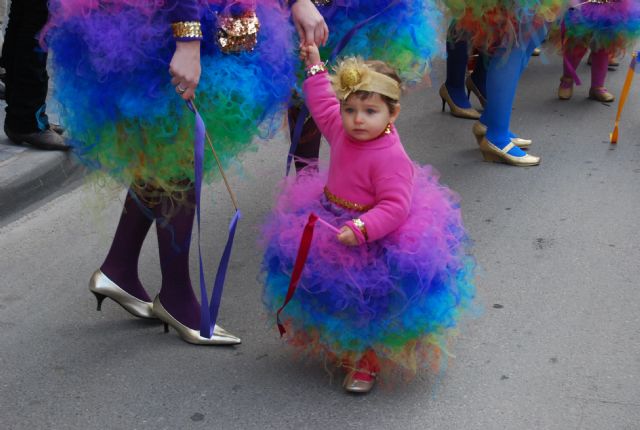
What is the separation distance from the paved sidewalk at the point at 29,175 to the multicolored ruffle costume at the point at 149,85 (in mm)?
1555

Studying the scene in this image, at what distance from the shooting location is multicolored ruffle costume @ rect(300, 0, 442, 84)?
3.59 meters

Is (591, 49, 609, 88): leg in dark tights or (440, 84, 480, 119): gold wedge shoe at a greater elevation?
(591, 49, 609, 88): leg in dark tights

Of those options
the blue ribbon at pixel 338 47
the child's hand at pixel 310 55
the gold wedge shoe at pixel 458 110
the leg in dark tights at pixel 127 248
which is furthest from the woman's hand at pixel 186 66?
the gold wedge shoe at pixel 458 110

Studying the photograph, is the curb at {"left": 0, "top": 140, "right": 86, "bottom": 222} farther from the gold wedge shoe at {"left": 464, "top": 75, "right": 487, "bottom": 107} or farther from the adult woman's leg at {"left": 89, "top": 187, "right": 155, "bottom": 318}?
the gold wedge shoe at {"left": 464, "top": 75, "right": 487, "bottom": 107}

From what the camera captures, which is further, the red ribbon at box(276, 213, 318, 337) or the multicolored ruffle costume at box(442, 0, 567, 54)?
the multicolored ruffle costume at box(442, 0, 567, 54)

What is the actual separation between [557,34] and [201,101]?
4.25 metres

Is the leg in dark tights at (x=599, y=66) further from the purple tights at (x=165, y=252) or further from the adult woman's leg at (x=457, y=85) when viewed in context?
the purple tights at (x=165, y=252)

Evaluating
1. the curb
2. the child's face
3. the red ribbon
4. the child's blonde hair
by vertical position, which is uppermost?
the child's blonde hair

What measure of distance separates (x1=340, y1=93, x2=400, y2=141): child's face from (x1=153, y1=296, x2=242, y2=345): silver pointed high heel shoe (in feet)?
3.02

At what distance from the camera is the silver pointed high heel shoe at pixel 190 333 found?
3324mm

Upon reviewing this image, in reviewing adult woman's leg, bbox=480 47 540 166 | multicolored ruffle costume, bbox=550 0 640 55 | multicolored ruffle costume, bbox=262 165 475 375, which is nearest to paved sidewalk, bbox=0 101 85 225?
multicolored ruffle costume, bbox=262 165 475 375

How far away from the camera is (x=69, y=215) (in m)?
4.66

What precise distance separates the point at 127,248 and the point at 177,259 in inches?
9.9

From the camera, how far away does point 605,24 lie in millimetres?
6285
